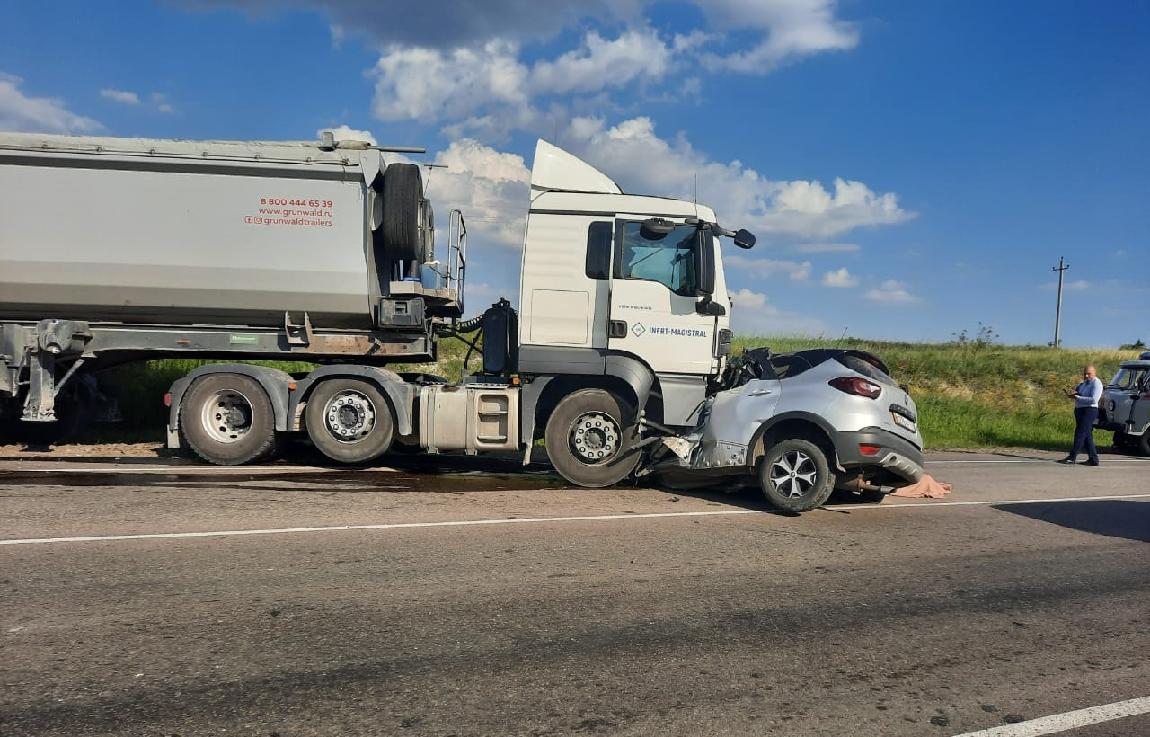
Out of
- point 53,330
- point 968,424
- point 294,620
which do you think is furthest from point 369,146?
point 968,424

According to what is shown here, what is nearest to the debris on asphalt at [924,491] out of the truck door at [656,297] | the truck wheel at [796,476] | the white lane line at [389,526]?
the truck wheel at [796,476]

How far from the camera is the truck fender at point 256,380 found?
9.26 metres

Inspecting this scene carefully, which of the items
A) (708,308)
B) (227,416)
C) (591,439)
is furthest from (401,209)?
(708,308)

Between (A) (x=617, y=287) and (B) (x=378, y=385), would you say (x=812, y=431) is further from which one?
(B) (x=378, y=385)

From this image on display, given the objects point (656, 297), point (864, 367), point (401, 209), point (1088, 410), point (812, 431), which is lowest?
point (812, 431)

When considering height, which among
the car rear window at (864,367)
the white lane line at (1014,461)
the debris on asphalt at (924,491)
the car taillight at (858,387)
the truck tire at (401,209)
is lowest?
the white lane line at (1014,461)

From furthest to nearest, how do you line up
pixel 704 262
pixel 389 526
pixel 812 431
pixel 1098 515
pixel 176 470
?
pixel 176 470, pixel 704 262, pixel 1098 515, pixel 812 431, pixel 389 526

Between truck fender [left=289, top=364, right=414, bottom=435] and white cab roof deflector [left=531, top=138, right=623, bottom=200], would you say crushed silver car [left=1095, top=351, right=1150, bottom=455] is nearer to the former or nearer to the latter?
white cab roof deflector [left=531, top=138, right=623, bottom=200]

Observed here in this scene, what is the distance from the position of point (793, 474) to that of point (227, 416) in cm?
681

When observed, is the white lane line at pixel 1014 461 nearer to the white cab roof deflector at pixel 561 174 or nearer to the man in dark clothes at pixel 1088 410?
the man in dark clothes at pixel 1088 410

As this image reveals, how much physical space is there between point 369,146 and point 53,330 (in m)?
4.33

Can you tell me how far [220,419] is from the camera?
9398mm

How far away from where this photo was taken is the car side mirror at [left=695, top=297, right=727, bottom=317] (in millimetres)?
8523

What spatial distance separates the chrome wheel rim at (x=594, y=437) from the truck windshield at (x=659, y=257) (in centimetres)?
166
